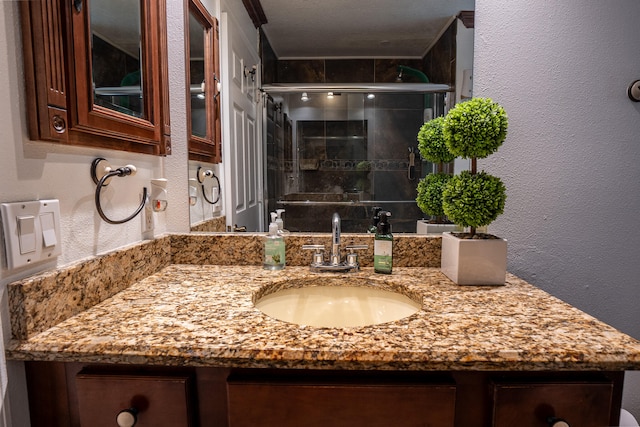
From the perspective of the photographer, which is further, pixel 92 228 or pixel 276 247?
pixel 276 247

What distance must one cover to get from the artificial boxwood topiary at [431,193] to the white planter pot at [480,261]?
0.21m

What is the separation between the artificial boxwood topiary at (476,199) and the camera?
37.8 inches

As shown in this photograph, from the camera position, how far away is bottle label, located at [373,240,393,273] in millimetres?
1077

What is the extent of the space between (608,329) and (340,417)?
53 centimetres

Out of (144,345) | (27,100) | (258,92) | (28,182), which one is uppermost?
(258,92)

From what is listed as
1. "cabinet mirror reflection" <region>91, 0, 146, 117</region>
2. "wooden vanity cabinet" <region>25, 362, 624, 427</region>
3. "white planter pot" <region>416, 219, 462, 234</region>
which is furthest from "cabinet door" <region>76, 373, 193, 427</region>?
"white planter pot" <region>416, 219, 462, 234</region>

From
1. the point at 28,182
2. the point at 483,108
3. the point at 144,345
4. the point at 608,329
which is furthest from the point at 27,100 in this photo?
the point at 608,329

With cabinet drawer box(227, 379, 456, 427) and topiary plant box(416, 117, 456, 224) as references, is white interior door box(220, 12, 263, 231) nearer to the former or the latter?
topiary plant box(416, 117, 456, 224)

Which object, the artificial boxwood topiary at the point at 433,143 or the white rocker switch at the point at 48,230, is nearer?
the white rocker switch at the point at 48,230

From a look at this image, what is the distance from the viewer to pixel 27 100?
66 centimetres

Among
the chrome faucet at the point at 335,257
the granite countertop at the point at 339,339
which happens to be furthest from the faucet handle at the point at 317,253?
the granite countertop at the point at 339,339

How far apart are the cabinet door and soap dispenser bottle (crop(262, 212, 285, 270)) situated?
0.52 metres

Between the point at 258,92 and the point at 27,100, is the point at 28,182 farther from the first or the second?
the point at 258,92

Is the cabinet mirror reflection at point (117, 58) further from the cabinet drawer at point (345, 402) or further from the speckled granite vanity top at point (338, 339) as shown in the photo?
the cabinet drawer at point (345, 402)
